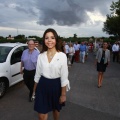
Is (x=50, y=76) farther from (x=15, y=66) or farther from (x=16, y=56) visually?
(x=16, y=56)

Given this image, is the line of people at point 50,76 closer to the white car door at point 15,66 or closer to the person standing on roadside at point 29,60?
the person standing on roadside at point 29,60

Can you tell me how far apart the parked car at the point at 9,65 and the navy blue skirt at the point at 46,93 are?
3.40 metres

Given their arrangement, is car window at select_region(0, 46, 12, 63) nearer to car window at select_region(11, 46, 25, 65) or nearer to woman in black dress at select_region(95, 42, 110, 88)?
car window at select_region(11, 46, 25, 65)

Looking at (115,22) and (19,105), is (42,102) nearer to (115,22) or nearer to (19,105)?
(19,105)

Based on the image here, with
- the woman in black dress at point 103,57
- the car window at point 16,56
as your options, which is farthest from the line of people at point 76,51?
the car window at point 16,56

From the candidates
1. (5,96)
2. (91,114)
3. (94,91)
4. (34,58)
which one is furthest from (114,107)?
(5,96)

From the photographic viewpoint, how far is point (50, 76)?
370 centimetres

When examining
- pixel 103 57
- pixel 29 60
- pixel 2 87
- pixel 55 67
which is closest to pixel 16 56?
pixel 2 87

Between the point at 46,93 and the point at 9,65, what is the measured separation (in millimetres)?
3914

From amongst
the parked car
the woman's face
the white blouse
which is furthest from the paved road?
the woman's face

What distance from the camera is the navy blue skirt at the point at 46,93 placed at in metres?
3.74

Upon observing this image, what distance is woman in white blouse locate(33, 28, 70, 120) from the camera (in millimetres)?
3668

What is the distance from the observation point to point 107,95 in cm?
786

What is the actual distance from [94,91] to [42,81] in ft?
16.2
